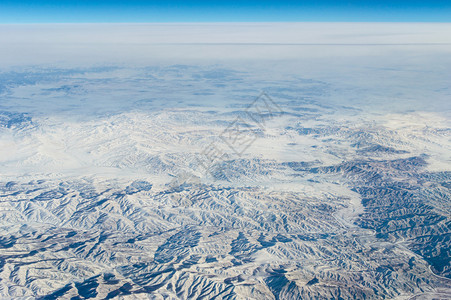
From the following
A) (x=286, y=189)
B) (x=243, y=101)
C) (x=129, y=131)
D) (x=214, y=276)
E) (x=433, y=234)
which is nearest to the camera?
(x=214, y=276)

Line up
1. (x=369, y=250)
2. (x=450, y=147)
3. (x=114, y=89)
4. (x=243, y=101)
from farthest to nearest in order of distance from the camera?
(x=114, y=89), (x=243, y=101), (x=450, y=147), (x=369, y=250)

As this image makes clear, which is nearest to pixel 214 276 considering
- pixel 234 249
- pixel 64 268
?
pixel 234 249

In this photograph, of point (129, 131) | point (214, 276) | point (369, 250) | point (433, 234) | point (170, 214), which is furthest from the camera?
point (129, 131)

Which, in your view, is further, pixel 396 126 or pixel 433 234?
pixel 396 126

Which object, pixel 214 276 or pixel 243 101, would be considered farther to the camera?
pixel 243 101

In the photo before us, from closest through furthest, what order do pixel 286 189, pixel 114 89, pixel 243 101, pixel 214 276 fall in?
pixel 214 276, pixel 286 189, pixel 243 101, pixel 114 89

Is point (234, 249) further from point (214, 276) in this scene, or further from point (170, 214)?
point (170, 214)

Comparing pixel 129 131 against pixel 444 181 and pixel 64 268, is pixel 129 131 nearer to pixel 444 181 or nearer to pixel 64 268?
pixel 64 268

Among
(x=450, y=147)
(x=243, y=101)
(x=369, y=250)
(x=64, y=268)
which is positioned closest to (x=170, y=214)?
(x=64, y=268)

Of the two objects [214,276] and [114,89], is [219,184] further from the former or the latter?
[114,89]
